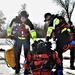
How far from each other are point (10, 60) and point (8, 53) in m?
0.24

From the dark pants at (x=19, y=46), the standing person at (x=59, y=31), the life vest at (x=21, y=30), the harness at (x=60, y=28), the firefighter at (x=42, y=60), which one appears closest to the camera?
the firefighter at (x=42, y=60)

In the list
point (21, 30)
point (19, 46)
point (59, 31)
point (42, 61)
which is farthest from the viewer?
point (19, 46)

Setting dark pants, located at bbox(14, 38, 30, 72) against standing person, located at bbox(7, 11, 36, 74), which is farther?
dark pants, located at bbox(14, 38, 30, 72)

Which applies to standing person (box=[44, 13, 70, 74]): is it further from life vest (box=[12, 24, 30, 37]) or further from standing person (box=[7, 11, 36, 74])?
life vest (box=[12, 24, 30, 37])

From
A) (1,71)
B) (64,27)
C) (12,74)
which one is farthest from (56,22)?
(1,71)

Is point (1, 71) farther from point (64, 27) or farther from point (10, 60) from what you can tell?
point (64, 27)

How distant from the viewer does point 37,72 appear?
21.3 feet

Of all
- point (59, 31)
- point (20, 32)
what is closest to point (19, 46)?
point (20, 32)

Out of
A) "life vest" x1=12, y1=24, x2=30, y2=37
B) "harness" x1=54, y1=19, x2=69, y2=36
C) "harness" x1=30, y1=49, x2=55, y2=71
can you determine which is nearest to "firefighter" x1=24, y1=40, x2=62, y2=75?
"harness" x1=30, y1=49, x2=55, y2=71

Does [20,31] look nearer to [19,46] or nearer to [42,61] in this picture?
[19,46]

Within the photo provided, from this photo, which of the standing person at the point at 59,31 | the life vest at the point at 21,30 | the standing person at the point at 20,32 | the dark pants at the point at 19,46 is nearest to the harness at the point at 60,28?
the standing person at the point at 59,31

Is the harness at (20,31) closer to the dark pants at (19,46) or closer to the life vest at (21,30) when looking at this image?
the life vest at (21,30)

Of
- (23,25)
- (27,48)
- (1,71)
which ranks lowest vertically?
(1,71)

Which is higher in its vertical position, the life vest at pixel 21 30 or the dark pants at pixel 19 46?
the life vest at pixel 21 30
